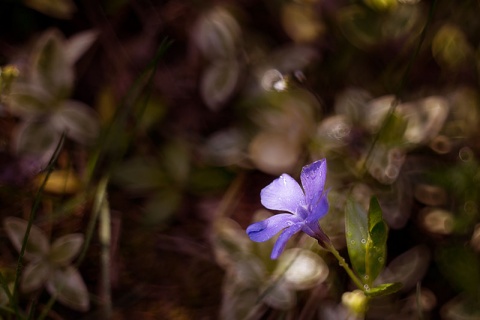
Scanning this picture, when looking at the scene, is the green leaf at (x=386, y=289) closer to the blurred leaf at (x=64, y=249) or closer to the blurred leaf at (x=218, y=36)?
the blurred leaf at (x=64, y=249)

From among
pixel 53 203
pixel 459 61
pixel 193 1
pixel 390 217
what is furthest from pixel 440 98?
pixel 53 203

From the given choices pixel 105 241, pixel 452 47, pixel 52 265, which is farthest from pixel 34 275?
pixel 452 47

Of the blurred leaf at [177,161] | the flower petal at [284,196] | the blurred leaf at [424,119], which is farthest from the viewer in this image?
the blurred leaf at [177,161]

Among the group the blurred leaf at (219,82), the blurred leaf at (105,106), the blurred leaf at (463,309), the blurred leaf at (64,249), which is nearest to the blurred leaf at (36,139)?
the blurred leaf at (105,106)

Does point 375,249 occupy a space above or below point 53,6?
below

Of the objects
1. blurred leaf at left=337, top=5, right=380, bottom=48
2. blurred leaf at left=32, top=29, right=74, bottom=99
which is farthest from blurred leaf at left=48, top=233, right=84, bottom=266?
blurred leaf at left=337, top=5, right=380, bottom=48

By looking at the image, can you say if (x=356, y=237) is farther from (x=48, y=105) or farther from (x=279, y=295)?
(x=48, y=105)
